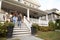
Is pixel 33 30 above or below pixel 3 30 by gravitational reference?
below

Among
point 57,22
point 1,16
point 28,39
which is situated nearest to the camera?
point 28,39

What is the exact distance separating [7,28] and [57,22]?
62.6 feet

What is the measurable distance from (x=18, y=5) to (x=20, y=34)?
25.5ft

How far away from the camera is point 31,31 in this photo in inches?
675

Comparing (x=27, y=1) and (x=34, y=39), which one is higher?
(x=27, y=1)

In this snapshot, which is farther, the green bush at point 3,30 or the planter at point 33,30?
the planter at point 33,30

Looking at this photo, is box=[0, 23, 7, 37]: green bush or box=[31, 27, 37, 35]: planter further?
box=[31, 27, 37, 35]: planter

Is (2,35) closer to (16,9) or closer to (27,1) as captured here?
(16,9)

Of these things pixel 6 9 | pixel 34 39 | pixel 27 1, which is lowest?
pixel 34 39

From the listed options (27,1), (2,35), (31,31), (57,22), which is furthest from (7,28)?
(27,1)

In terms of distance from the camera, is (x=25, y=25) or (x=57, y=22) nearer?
(x=25, y=25)

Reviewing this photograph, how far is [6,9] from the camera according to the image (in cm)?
2403

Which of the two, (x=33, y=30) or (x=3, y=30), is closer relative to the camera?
(x=3, y=30)

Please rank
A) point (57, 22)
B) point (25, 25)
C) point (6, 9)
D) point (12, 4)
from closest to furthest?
1. point (25, 25)
2. point (12, 4)
3. point (6, 9)
4. point (57, 22)
